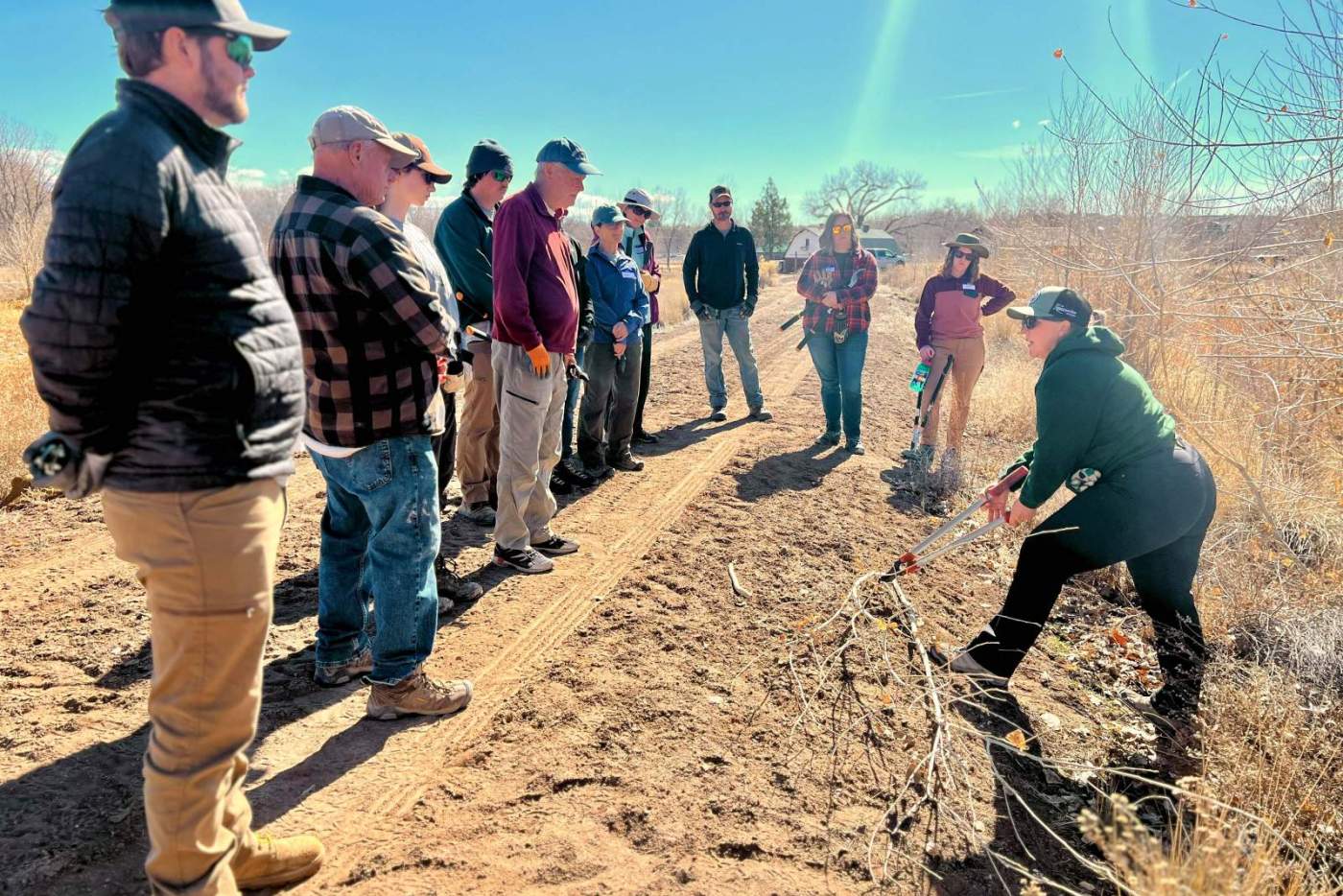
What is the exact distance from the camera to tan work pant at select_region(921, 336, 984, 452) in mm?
6551

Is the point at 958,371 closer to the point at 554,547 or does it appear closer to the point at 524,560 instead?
the point at 554,547

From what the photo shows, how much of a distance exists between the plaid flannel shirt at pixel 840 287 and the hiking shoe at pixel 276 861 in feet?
18.6

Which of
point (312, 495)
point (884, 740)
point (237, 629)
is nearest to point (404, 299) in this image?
point (237, 629)

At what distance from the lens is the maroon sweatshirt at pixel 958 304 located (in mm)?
6395

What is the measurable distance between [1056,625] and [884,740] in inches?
83.0

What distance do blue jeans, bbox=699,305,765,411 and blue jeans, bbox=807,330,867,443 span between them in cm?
90

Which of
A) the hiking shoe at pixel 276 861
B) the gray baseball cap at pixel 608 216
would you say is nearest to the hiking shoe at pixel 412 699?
the hiking shoe at pixel 276 861

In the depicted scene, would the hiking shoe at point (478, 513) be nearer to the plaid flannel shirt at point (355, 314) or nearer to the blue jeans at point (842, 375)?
the plaid flannel shirt at point (355, 314)

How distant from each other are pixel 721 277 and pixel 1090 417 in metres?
4.77

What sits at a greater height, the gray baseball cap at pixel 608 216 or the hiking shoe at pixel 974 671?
the gray baseball cap at pixel 608 216

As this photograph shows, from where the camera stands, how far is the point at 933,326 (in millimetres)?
6602

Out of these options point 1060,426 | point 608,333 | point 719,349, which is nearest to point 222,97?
point 1060,426

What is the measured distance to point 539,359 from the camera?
391cm

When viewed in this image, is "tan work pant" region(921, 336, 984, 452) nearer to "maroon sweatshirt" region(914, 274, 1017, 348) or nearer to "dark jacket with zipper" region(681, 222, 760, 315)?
"maroon sweatshirt" region(914, 274, 1017, 348)
